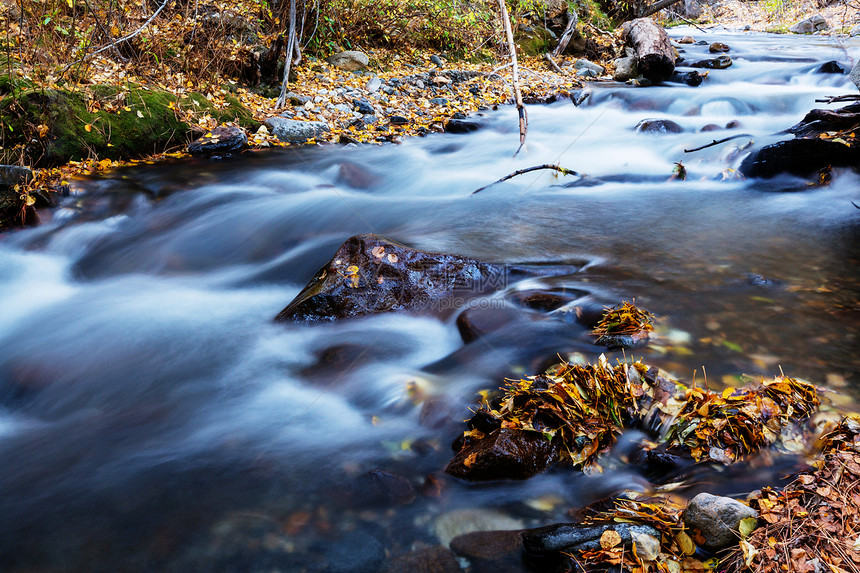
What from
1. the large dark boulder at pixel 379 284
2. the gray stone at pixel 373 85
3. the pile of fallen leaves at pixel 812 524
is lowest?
the pile of fallen leaves at pixel 812 524

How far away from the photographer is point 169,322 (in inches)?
175

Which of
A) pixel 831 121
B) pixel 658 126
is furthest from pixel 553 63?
pixel 831 121

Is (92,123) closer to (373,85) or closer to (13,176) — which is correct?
(13,176)

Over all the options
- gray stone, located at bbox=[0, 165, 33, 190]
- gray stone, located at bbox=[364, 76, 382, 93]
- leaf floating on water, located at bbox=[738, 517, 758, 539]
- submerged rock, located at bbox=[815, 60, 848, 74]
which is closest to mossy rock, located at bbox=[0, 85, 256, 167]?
gray stone, located at bbox=[0, 165, 33, 190]

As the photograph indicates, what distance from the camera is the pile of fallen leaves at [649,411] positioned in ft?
7.94

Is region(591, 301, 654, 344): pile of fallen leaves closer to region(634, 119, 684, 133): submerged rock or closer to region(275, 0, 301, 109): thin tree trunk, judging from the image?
region(634, 119, 684, 133): submerged rock

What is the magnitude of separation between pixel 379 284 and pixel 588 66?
11522 millimetres

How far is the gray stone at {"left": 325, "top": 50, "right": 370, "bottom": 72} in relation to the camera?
36.8ft

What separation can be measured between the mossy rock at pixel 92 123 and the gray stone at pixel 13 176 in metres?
0.68

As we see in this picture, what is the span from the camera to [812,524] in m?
1.84

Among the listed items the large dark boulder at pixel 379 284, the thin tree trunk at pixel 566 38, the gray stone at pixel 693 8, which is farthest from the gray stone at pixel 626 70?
the gray stone at pixel 693 8

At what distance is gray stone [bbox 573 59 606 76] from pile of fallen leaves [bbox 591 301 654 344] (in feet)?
36.6

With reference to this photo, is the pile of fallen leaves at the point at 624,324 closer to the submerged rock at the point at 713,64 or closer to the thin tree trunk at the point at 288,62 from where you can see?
the thin tree trunk at the point at 288,62

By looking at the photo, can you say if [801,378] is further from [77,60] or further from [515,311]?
[77,60]
